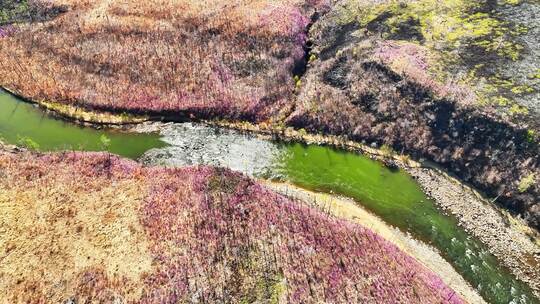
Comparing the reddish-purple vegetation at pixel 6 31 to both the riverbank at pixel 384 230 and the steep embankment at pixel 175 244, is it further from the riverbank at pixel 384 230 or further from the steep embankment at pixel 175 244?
the riverbank at pixel 384 230

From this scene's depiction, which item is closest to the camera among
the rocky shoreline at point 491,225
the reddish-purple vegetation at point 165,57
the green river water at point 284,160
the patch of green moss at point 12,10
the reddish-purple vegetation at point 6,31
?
the rocky shoreline at point 491,225

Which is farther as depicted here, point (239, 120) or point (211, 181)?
point (239, 120)

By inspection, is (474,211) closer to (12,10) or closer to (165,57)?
(165,57)

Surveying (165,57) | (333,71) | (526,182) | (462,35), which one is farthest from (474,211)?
(165,57)

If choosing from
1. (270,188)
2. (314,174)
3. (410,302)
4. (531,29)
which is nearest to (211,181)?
(270,188)

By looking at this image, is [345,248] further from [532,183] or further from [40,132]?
[40,132]

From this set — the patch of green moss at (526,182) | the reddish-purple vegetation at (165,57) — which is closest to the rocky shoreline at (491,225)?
the patch of green moss at (526,182)
